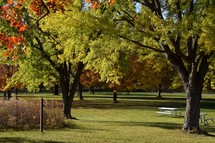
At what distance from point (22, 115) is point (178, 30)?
7.56 metres

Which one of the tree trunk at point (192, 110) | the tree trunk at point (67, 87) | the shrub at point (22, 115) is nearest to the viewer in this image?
the shrub at point (22, 115)

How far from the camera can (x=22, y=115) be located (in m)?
17.2

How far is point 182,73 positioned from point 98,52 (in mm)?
4123

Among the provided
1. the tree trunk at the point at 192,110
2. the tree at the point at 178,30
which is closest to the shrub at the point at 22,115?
the tree at the point at 178,30

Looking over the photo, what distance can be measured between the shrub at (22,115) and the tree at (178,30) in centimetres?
490

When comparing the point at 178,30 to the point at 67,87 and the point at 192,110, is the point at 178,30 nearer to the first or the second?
the point at 192,110

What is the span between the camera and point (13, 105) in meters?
17.1

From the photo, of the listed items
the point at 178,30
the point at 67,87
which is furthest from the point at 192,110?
the point at 67,87

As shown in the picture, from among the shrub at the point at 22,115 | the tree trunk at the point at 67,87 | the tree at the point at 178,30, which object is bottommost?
the shrub at the point at 22,115

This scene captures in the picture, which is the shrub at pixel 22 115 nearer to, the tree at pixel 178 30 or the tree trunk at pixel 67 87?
the tree at pixel 178 30

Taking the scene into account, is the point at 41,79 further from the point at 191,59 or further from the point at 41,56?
Answer: the point at 191,59

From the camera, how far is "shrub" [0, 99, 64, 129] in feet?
55.8

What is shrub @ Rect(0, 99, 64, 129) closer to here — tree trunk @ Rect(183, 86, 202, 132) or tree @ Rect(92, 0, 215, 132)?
tree @ Rect(92, 0, 215, 132)

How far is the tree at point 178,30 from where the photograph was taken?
1552cm
